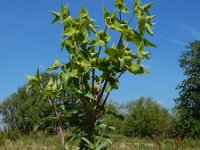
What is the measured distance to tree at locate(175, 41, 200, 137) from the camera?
2841cm

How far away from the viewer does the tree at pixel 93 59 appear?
2.93 m

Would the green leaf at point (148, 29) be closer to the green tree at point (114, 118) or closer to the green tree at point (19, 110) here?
the green tree at point (114, 118)

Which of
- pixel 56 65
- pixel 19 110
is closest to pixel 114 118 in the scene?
pixel 56 65

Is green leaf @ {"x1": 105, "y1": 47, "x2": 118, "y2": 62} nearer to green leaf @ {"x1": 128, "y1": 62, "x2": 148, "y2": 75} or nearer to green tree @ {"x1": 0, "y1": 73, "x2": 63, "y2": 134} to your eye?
green leaf @ {"x1": 128, "y1": 62, "x2": 148, "y2": 75}

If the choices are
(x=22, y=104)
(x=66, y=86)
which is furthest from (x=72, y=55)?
(x=22, y=104)

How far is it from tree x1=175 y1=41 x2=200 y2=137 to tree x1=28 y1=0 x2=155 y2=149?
25416 mm

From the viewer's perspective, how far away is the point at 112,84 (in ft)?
10.1

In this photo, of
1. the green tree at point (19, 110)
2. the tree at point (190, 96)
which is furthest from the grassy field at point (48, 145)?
the green tree at point (19, 110)

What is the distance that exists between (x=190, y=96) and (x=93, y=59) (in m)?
27.0

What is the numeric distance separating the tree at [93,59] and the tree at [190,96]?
25.4 m

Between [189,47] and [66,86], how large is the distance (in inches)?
1115

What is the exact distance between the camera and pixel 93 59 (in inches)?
118

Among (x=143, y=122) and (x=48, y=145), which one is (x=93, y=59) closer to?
(x=48, y=145)

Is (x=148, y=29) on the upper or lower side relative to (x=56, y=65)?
upper
